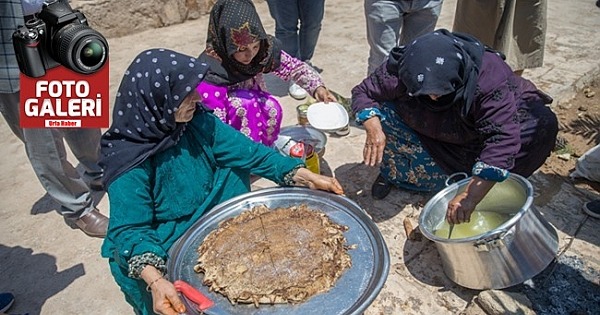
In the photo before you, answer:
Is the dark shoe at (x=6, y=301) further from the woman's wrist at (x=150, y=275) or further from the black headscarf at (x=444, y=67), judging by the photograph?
the black headscarf at (x=444, y=67)

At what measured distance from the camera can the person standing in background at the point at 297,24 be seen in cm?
427

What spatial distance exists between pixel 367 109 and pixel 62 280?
2.07 meters

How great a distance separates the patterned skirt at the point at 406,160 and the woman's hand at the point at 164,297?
177cm

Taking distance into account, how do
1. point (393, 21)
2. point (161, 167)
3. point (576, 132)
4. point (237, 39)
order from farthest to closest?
point (576, 132) < point (393, 21) < point (237, 39) < point (161, 167)

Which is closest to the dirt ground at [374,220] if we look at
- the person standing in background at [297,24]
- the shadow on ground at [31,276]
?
the shadow on ground at [31,276]

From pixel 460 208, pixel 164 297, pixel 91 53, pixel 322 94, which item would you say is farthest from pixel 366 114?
pixel 164 297

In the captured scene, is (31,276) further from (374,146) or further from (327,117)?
(374,146)

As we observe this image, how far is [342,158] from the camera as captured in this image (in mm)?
3721

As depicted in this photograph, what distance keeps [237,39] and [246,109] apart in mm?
460

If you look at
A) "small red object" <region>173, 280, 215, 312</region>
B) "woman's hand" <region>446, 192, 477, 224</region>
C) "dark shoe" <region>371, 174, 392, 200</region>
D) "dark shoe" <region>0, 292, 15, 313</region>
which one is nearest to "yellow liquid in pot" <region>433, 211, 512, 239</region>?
"woman's hand" <region>446, 192, 477, 224</region>

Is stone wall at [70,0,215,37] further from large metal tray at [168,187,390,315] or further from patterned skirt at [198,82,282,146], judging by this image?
large metal tray at [168,187,390,315]

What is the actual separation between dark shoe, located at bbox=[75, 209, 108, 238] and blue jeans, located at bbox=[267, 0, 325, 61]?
2.24 meters

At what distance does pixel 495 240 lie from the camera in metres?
2.16

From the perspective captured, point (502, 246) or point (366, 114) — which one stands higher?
point (366, 114)
